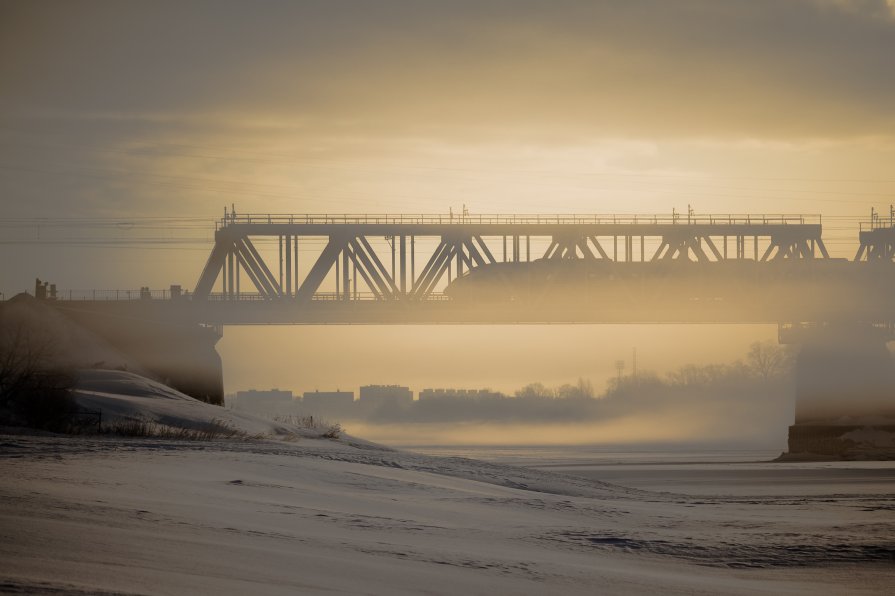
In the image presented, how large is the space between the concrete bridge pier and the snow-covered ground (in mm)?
55769

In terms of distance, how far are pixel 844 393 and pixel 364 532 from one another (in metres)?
74.7

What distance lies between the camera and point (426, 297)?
263 feet

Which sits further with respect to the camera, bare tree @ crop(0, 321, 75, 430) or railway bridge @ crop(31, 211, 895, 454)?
railway bridge @ crop(31, 211, 895, 454)

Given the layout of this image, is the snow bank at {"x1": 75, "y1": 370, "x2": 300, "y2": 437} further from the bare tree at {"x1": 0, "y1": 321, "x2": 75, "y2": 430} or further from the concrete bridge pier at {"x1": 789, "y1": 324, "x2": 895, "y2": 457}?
the concrete bridge pier at {"x1": 789, "y1": 324, "x2": 895, "y2": 457}

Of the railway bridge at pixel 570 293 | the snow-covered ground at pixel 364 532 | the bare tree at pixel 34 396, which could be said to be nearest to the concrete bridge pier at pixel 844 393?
the railway bridge at pixel 570 293

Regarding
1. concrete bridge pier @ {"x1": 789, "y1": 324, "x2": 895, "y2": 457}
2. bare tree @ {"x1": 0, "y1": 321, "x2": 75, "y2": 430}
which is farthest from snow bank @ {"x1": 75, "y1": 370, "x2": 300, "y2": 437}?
concrete bridge pier @ {"x1": 789, "y1": 324, "x2": 895, "y2": 457}

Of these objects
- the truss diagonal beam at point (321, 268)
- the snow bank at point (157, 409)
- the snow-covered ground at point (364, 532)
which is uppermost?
the truss diagonal beam at point (321, 268)

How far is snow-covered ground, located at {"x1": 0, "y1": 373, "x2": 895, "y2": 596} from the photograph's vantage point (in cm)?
1141

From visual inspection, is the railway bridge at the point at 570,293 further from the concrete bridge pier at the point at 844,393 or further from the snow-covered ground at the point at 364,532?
the snow-covered ground at the point at 364,532

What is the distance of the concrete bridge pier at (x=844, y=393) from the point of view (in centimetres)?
7831

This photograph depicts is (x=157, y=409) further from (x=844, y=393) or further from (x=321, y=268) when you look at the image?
(x=844, y=393)

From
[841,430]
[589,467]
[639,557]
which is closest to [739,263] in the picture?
[841,430]

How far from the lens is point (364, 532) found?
15.0 meters

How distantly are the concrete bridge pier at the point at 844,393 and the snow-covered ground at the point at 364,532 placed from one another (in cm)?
5577
